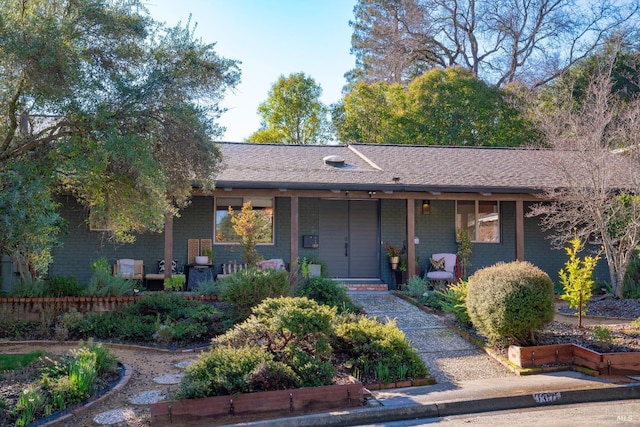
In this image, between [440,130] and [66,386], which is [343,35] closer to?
[440,130]

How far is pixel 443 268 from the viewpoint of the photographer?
13.4 m

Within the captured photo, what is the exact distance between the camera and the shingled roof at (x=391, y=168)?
12344mm

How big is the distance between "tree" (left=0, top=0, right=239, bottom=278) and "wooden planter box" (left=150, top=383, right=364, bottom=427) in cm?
321

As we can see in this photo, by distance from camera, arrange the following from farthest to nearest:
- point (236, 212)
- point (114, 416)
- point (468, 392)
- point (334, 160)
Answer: point (334, 160) < point (236, 212) < point (468, 392) < point (114, 416)

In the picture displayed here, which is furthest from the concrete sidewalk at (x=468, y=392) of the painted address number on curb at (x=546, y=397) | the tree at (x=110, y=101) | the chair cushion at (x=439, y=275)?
the chair cushion at (x=439, y=275)

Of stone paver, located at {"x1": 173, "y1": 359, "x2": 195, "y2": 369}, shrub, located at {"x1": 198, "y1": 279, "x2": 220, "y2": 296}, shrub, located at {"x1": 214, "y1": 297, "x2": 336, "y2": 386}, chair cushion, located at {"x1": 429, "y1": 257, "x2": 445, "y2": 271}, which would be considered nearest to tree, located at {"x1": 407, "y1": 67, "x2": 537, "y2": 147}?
chair cushion, located at {"x1": 429, "y1": 257, "x2": 445, "y2": 271}

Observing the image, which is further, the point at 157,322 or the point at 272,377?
the point at 157,322

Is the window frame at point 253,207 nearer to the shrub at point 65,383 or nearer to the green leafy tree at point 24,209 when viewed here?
the green leafy tree at point 24,209

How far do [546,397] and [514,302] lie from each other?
1476mm

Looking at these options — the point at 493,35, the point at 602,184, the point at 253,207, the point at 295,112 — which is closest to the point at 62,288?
the point at 253,207

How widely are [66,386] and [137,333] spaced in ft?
9.68

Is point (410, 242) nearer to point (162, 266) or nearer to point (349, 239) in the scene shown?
point (349, 239)

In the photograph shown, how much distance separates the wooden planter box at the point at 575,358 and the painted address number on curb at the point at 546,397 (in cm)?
106

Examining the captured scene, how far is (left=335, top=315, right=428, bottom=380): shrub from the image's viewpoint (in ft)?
21.8
